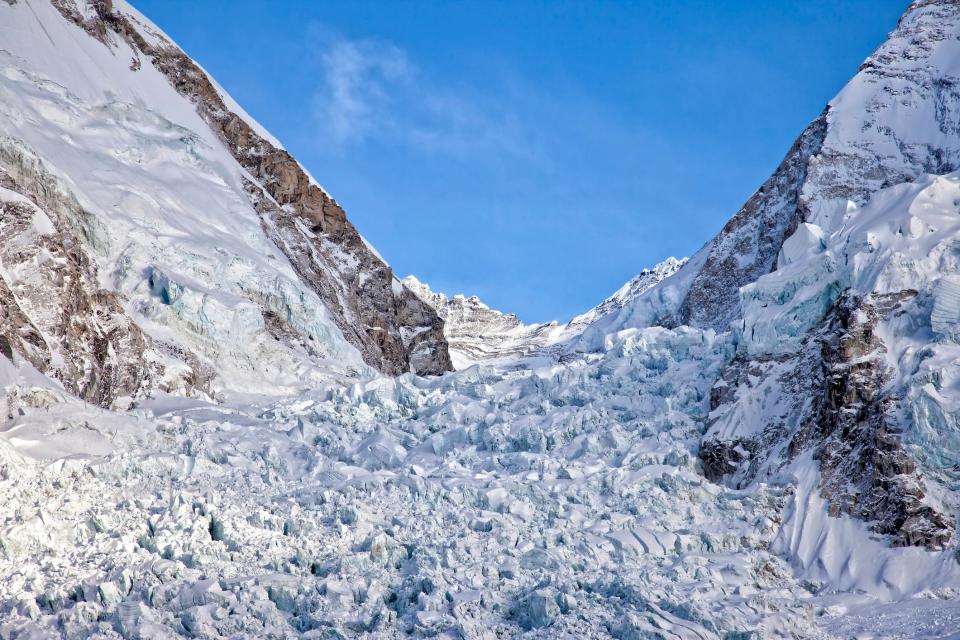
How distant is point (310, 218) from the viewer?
273 feet

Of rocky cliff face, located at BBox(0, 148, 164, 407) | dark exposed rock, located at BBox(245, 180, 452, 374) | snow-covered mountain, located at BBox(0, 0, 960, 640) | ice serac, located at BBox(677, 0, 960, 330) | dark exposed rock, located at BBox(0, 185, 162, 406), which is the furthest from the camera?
dark exposed rock, located at BBox(245, 180, 452, 374)

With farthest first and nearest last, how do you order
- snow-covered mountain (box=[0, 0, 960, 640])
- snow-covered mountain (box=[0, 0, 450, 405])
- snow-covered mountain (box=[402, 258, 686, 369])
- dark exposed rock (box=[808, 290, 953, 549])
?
snow-covered mountain (box=[402, 258, 686, 369]) < snow-covered mountain (box=[0, 0, 450, 405]) < dark exposed rock (box=[808, 290, 953, 549]) < snow-covered mountain (box=[0, 0, 960, 640])

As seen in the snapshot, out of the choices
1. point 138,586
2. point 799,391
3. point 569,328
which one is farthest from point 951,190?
point 569,328

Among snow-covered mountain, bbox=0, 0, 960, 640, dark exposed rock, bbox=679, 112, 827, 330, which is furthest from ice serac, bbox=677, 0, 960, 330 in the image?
snow-covered mountain, bbox=0, 0, 960, 640

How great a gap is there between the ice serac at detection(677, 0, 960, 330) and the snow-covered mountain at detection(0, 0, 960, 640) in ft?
8.36

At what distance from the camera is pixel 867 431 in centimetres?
3641

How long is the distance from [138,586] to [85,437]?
8751 millimetres

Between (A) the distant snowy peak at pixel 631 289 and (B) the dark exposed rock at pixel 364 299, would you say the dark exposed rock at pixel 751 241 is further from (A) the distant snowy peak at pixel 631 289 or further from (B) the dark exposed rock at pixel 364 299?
(A) the distant snowy peak at pixel 631 289

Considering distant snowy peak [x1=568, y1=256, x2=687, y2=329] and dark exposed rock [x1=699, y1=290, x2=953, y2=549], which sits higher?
distant snowy peak [x1=568, y1=256, x2=687, y2=329]

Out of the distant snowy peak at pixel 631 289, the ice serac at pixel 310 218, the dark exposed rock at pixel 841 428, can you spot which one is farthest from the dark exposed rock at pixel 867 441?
the distant snowy peak at pixel 631 289

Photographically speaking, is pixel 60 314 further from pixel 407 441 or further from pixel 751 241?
pixel 751 241

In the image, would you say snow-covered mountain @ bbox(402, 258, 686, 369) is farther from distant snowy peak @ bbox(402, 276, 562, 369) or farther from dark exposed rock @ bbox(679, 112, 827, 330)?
dark exposed rock @ bbox(679, 112, 827, 330)

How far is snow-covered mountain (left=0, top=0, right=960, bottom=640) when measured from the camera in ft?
94.1

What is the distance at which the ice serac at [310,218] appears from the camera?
7781cm
